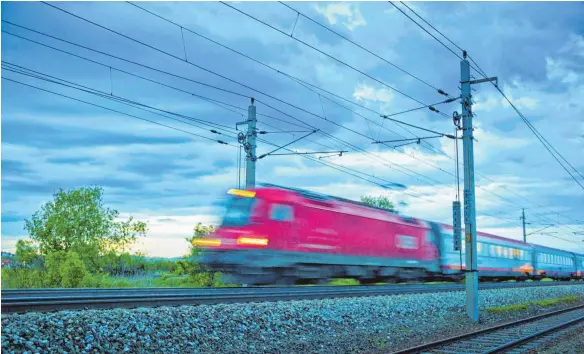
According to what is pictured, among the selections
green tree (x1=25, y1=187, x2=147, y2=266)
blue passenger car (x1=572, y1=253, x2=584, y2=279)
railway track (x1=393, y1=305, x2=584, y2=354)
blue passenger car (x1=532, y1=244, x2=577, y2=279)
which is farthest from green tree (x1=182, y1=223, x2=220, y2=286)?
blue passenger car (x1=572, y1=253, x2=584, y2=279)

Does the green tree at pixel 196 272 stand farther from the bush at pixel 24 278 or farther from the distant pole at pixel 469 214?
the distant pole at pixel 469 214

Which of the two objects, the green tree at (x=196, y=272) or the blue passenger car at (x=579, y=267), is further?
the blue passenger car at (x=579, y=267)

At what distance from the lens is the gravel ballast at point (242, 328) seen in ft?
28.5

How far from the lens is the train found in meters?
Answer: 19.0

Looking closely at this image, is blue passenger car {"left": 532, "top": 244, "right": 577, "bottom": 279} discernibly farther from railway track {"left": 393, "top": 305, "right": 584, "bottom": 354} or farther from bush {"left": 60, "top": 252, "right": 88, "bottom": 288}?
bush {"left": 60, "top": 252, "right": 88, "bottom": 288}

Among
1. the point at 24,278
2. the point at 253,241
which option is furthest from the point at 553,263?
the point at 24,278

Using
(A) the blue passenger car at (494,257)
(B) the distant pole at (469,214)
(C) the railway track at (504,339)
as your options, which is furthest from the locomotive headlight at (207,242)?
(A) the blue passenger car at (494,257)

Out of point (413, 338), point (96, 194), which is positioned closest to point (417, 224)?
point (413, 338)

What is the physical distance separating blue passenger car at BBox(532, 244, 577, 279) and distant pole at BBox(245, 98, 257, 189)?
3225 centimetres

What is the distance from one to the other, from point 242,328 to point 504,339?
653cm

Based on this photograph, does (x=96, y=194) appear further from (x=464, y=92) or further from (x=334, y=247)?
(x=464, y=92)

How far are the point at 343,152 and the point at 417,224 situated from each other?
687cm

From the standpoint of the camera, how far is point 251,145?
24.0 metres

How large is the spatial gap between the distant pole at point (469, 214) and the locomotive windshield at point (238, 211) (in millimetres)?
7634
